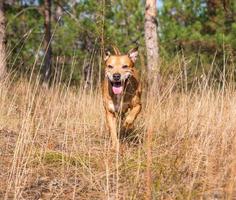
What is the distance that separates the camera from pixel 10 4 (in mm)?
16359

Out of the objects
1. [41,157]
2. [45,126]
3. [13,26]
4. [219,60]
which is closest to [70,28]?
[13,26]

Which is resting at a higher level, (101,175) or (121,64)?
(121,64)

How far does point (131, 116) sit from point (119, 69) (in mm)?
537

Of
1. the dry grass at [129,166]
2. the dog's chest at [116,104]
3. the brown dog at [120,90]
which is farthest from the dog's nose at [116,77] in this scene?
the dry grass at [129,166]

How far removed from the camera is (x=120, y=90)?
5.73m

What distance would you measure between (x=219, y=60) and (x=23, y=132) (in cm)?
1183

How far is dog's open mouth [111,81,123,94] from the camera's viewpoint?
Answer: 5707 millimetres

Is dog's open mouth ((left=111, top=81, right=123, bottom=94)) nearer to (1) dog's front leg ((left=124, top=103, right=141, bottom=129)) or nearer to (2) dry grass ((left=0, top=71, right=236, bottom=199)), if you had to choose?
(1) dog's front leg ((left=124, top=103, right=141, bottom=129))

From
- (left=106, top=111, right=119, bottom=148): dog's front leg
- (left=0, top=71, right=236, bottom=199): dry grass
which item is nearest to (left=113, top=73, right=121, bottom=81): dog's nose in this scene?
(left=106, top=111, right=119, bottom=148): dog's front leg

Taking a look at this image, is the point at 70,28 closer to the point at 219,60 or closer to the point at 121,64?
the point at 219,60

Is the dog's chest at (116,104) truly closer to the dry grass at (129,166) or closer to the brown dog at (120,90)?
the brown dog at (120,90)

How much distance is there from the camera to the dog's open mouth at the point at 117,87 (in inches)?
225

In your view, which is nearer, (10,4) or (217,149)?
(217,149)

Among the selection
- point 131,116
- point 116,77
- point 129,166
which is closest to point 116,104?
point 131,116
